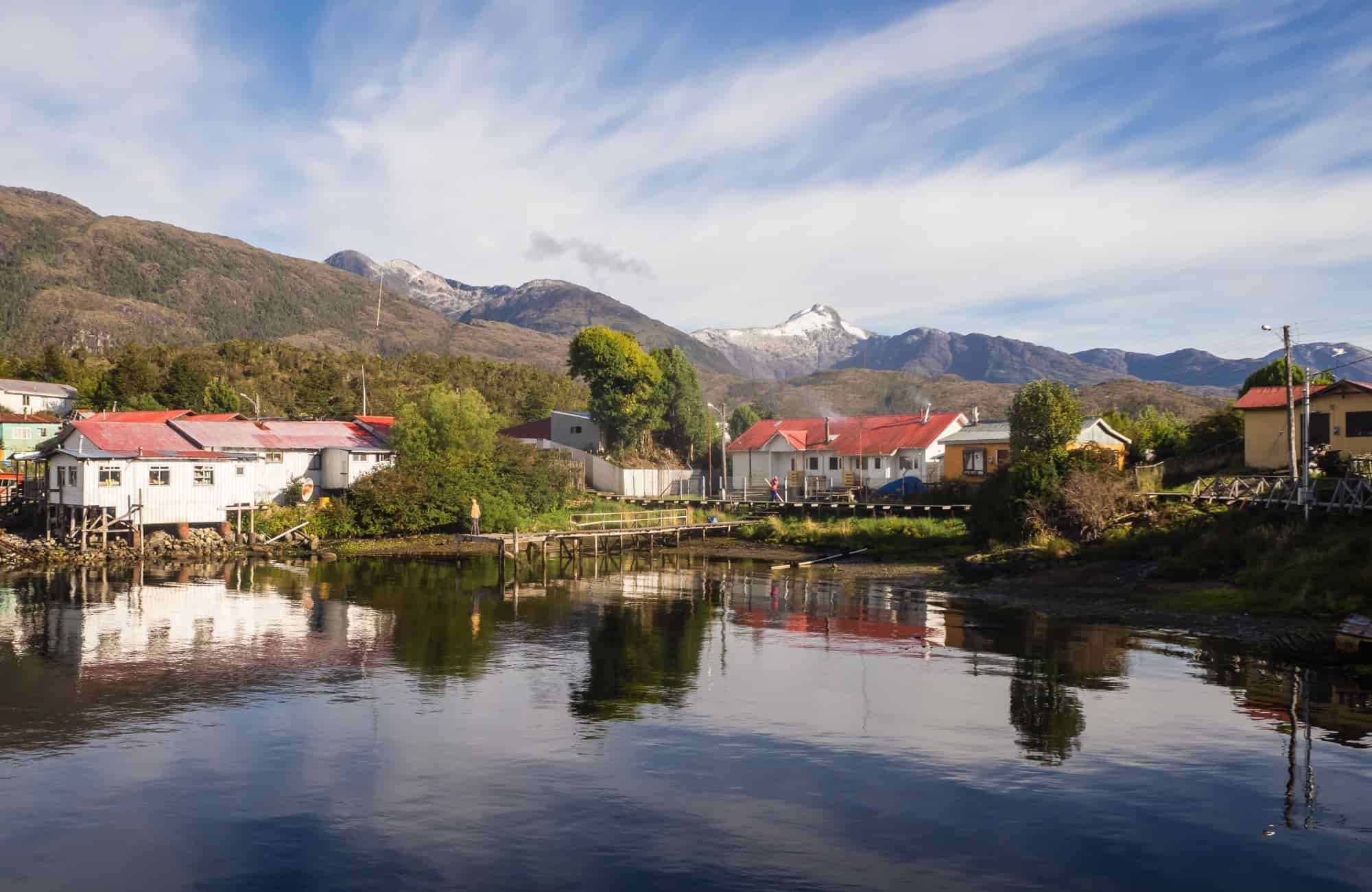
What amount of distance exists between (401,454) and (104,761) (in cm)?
4371

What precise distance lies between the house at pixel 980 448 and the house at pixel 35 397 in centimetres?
7555

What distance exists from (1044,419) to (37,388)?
279 ft

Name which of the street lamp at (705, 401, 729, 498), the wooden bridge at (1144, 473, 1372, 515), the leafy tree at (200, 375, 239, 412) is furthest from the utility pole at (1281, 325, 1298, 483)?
the leafy tree at (200, 375, 239, 412)

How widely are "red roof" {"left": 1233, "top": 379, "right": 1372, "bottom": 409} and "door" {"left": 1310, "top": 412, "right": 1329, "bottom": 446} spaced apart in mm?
1076

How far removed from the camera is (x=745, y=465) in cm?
7738

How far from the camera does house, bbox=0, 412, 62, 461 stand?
78.6 meters

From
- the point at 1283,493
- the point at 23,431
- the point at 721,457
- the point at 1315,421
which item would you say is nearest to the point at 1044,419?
the point at 1315,421

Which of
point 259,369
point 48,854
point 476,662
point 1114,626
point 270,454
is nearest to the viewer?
point 48,854

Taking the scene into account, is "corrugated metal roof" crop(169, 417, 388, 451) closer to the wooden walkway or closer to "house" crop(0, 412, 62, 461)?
the wooden walkway

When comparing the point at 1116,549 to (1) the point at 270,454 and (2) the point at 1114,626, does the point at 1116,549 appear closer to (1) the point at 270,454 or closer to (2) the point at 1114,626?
(2) the point at 1114,626

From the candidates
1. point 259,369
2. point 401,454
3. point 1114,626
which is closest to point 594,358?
point 401,454

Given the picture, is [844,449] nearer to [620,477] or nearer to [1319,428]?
[620,477]

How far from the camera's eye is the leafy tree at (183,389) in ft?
282

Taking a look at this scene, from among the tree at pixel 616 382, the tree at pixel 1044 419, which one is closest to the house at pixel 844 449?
the tree at pixel 616 382
